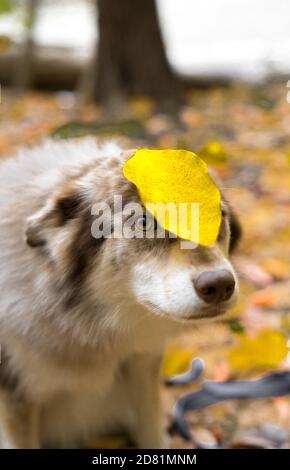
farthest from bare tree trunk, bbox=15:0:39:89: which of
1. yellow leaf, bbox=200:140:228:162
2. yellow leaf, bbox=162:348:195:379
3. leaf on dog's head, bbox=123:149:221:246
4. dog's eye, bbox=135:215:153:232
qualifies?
leaf on dog's head, bbox=123:149:221:246

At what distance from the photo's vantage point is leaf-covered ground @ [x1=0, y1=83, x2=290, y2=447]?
212 cm

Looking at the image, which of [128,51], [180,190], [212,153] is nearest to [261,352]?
[212,153]

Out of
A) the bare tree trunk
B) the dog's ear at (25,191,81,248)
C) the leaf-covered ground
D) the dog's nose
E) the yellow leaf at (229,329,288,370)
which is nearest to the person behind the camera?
the dog's nose

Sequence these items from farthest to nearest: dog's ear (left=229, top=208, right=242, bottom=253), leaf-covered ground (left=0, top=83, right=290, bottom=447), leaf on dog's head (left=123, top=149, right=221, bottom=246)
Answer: leaf-covered ground (left=0, top=83, right=290, bottom=447)
dog's ear (left=229, top=208, right=242, bottom=253)
leaf on dog's head (left=123, top=149, right=221, bottom=246)

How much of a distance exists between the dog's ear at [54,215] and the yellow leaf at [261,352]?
1.08m

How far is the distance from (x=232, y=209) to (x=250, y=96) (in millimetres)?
3408

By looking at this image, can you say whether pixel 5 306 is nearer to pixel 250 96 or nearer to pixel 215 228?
pixel 215 228

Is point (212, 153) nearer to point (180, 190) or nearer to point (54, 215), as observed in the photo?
point (54, 215)

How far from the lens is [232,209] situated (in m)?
1.72

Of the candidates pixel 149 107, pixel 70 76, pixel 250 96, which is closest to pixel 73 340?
pixel 149 107

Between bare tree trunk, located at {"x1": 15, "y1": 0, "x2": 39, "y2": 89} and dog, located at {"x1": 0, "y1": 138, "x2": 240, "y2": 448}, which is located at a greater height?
bare tree trunk, located at {"x1": 15, "y1": 0, "x2": 39, "y2": 89}

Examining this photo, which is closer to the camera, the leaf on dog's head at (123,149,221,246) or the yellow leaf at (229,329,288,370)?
the leaf on dog's head at (123,149,221,246)

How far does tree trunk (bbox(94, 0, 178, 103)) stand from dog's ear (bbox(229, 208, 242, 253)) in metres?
1.87

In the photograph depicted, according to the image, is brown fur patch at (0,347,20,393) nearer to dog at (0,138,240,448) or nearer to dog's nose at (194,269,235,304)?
dog at (0,138,240,448)
